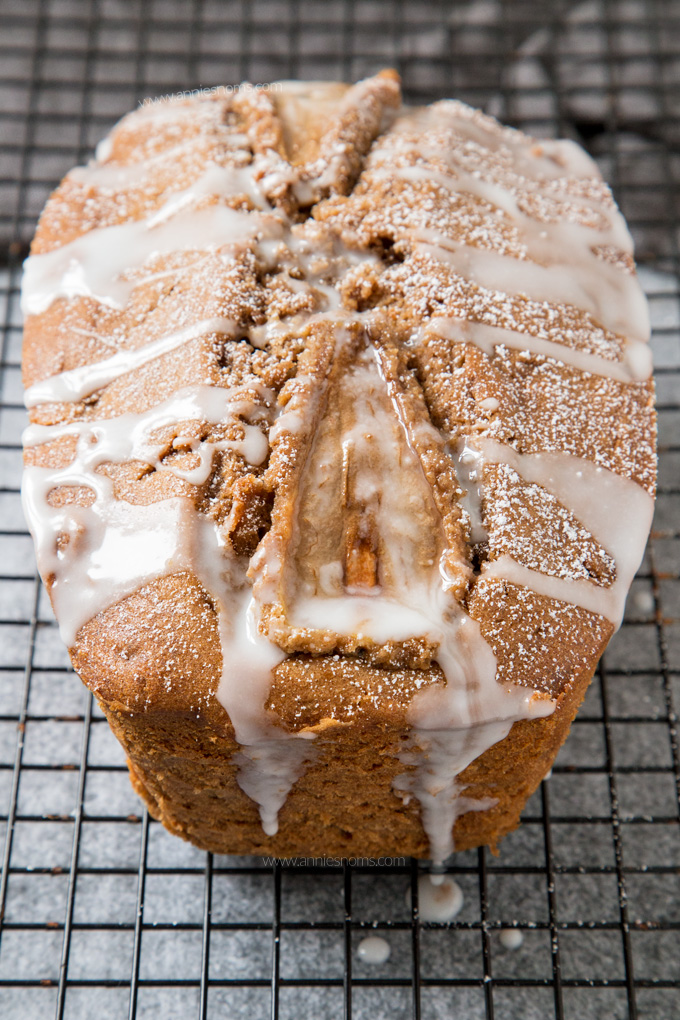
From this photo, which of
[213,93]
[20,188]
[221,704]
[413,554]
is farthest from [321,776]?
[20,188]

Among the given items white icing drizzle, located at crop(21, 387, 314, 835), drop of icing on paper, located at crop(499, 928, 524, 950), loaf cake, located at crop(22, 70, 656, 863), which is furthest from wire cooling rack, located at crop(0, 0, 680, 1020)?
white icing drizzle, located at crop(21, 387, 314, 835)

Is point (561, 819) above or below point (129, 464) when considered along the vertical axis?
below

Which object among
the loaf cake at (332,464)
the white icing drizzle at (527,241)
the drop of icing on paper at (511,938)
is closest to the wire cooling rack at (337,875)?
the drop of icing on paper at (511,938)

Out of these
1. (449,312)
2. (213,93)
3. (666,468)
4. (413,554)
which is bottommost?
(666,468)

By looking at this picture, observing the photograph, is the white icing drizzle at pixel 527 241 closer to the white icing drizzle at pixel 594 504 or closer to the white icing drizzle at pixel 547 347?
the white icing drizzle at pixel 547 347

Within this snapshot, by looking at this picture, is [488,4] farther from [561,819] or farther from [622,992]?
[622,992]

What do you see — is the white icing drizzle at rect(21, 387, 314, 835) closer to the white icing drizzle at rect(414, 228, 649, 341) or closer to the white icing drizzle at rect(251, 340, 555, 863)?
the white icing drizzle at rect(251, 340, 555, 863)

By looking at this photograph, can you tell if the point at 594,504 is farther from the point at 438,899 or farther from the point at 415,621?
the point at 438,899

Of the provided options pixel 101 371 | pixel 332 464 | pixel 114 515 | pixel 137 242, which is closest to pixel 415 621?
pixel 332 464
